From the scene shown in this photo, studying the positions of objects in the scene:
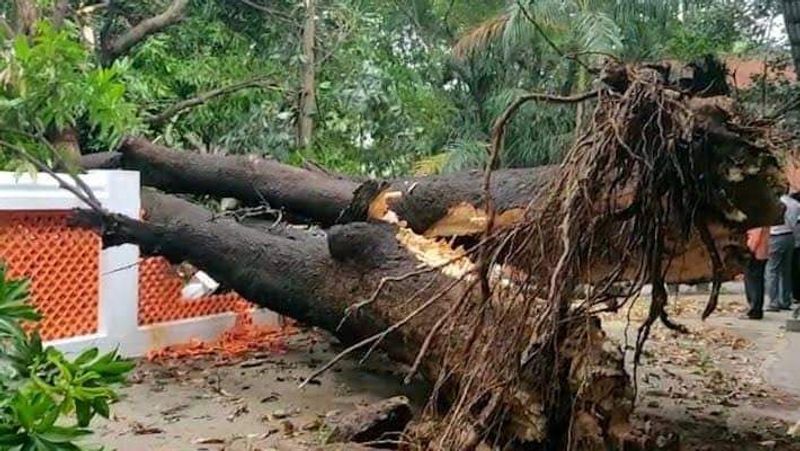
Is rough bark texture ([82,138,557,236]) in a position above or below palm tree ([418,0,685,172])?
below

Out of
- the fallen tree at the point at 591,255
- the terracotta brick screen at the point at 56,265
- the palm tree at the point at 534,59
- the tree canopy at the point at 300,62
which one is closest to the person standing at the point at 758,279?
the tree canopy at the point at 300,62

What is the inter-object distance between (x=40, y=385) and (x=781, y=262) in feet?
30.5

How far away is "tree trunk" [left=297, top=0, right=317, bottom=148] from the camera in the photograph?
8477mm

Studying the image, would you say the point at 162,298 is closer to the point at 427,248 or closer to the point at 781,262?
the point at 427,248

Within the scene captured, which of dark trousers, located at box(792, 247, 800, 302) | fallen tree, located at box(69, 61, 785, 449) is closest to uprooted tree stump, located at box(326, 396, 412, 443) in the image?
fallen tree, located at box(69, 61, 785, 449)

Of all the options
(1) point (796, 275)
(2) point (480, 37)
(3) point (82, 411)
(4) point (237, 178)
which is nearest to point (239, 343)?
(4) point (237, 178)

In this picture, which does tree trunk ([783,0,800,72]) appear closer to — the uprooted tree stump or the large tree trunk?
the large tree trunk

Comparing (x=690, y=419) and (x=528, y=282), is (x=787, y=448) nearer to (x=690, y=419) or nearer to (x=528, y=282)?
(x=690, y=419)

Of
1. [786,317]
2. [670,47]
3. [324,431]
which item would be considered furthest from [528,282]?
[670,47]

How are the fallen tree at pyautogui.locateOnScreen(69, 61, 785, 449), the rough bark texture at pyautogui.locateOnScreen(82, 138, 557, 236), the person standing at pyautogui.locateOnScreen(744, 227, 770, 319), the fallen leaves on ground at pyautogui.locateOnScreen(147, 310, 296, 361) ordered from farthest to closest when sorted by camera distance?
1. the person standing at pyautogui.locateOnScreen(744, 227, 770, 319)
2. the fallen leaves on ground at pyautogui.locateOnScreen(147, 310, 296, 361)
3. the rough bark texture at pyautogui.locateOnScreen(82, 138, 557, 236)
4. the fallen tree at pyautogui.locateOnScreen(69, 61, 785, 449)

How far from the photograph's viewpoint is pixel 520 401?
3299 millimetres

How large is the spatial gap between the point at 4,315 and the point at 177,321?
16.7 feet

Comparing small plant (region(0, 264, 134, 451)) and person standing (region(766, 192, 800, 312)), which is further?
person standing (region(766, 192, 800, 312))

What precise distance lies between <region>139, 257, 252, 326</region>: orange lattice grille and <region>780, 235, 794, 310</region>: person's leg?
20.6ft
